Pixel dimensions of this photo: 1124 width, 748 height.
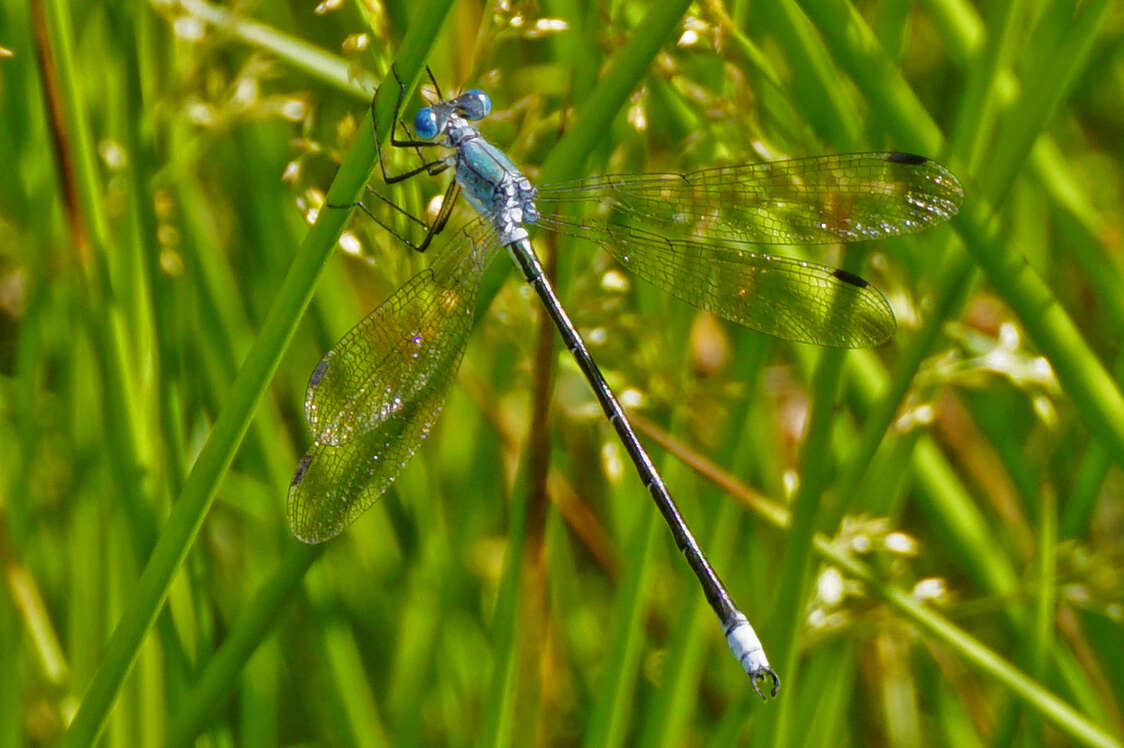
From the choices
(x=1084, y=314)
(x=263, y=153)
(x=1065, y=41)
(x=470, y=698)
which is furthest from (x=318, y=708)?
(x=1084, y=314)

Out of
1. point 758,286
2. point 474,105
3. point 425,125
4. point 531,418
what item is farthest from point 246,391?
point 758,286

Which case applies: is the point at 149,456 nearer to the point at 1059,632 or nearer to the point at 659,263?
the point at 659,263

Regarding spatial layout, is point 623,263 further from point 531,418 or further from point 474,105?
point 531,418

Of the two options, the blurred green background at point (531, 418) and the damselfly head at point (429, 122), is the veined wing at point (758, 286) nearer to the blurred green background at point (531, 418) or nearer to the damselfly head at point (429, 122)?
the blurred green background at point (531, 418)

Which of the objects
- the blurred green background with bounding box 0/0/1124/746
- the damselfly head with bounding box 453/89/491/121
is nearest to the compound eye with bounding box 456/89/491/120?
the damselfly head with bounding box 453/89/491/121

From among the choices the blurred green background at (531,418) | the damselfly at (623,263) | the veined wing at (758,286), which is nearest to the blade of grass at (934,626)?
the blurred green background at (531,418)

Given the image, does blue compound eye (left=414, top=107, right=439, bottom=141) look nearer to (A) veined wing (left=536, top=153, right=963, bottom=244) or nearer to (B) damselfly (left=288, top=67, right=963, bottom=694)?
(B) damselfly (left=288, top=67, right=963, bottom=694)
